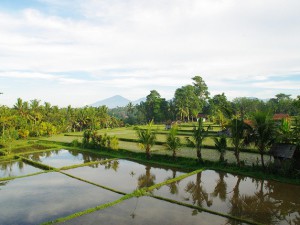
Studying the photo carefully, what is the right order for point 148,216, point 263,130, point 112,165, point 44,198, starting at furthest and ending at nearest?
point 112,165 < point 263,130 < point 44,198 < point 148,216

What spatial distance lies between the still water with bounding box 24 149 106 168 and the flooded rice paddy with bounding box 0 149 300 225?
2.94 metres

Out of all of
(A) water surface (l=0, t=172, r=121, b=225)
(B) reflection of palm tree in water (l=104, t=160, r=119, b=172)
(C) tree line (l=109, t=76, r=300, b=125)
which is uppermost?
(C) tree line (l=109, t=76, r=300, b=125)

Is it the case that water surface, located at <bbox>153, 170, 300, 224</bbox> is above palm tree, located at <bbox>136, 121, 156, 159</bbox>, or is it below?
below

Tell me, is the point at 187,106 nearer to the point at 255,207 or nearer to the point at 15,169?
the point at 15,169

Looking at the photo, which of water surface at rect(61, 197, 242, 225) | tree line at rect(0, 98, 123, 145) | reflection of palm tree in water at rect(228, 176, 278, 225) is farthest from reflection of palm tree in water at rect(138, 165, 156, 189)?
tree line at rect(0, 98, 123, 145)

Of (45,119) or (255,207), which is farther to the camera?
(45,119)

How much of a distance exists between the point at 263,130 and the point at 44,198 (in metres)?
12.0

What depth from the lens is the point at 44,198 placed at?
12352 mm

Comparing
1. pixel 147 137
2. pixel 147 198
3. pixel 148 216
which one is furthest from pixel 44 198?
pixel 147 137

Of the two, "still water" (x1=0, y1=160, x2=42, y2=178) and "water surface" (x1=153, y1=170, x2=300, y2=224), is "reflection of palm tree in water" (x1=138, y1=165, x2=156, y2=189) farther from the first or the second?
"still water" (x1=0, y1=160, x2=42, y2=178)

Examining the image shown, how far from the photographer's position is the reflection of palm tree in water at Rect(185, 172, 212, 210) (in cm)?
1151

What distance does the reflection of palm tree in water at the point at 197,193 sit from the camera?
11.5 m

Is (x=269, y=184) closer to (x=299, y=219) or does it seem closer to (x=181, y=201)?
(x=299, y=219)

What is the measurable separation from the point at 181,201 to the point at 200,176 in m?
4.07
